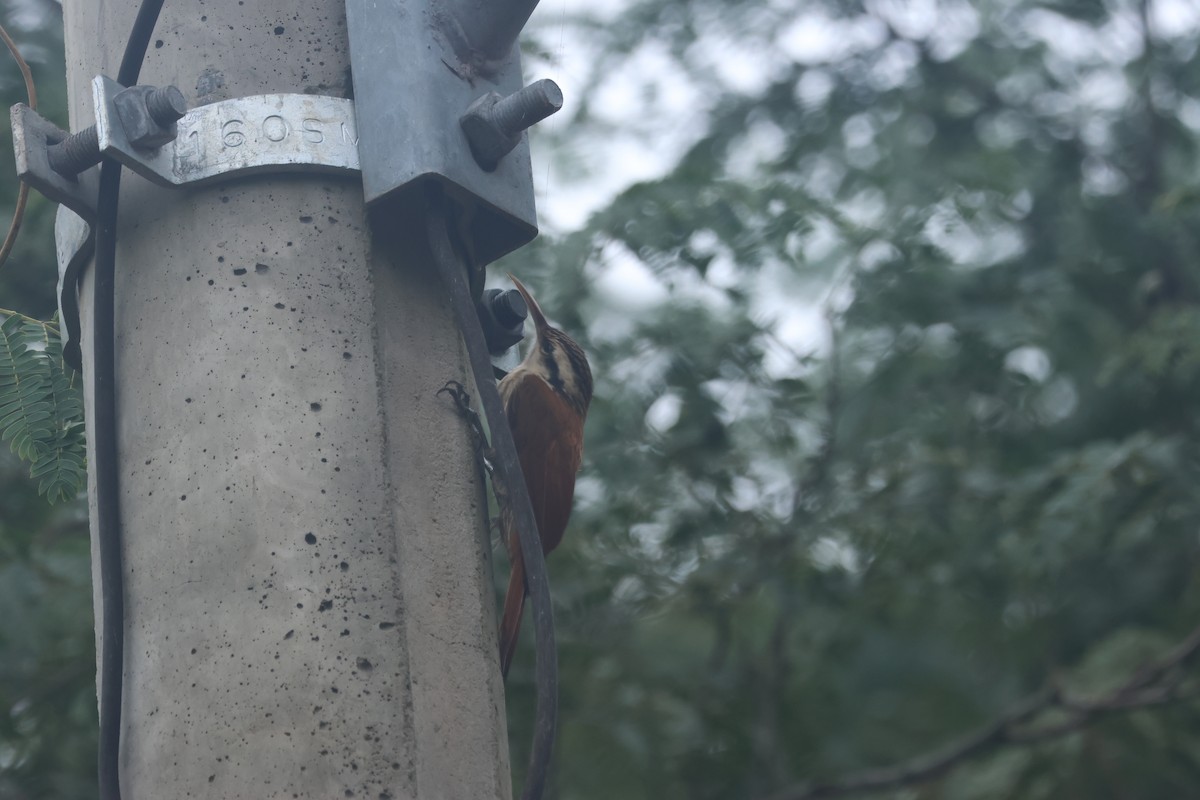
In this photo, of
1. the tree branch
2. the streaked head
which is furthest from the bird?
the tree branch

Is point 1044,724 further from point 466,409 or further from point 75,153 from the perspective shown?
point 75,153

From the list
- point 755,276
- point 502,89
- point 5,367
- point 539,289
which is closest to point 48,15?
point 539,289

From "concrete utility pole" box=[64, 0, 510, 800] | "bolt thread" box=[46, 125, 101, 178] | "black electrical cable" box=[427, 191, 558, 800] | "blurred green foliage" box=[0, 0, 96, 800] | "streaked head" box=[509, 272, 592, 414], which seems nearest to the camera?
"concrete utility pole" box=[64, 0, 510, 800]

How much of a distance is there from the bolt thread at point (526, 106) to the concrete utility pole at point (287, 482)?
0.20 metres

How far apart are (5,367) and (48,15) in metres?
3.92

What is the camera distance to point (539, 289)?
5734mm

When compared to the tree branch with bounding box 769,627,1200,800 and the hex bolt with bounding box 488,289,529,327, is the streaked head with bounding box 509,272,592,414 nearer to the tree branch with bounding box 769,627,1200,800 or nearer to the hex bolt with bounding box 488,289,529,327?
the hex bolt with bounding box 488,289,529,327

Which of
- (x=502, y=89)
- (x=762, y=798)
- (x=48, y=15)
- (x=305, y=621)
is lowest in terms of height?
(x=762, y=798)

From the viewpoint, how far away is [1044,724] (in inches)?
253

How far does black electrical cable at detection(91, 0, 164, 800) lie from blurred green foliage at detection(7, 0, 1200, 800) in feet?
10.9

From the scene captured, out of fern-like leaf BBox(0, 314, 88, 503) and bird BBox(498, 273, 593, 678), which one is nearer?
fern-like leaf BBox(0, 314, 88, 503)

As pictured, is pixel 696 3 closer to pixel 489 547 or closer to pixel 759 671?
pixel 759 671

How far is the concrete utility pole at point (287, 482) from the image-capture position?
5.41ft

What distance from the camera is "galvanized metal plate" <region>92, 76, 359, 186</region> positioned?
189 centimetres
